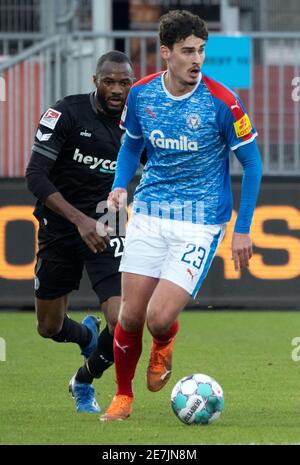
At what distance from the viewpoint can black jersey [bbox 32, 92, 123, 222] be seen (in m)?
8.40

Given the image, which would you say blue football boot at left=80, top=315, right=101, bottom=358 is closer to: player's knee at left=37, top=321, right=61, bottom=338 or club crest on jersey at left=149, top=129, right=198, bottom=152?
player's knee at left=37, top=321, right=61, bottom=338

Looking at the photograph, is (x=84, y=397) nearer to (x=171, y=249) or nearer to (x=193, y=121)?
(x=171, y=249)

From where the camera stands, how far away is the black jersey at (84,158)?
27.6ft

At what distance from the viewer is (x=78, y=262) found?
856cm

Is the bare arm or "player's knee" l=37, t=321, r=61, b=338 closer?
the bare arm

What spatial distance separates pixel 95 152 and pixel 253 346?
336 centimetres

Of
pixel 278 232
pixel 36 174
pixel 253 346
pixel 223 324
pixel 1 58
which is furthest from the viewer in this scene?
pixel 1 58

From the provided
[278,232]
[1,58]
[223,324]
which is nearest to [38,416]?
[223,324]

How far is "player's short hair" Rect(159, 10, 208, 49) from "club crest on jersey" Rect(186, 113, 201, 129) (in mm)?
397

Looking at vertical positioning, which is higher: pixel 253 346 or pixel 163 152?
pixel 163 152

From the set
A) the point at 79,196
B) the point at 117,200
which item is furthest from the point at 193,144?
the point at 79,196

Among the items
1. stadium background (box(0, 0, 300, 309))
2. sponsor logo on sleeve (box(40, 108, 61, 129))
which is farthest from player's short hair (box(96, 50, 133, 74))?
stadium background (box(0, 0, 300, 309))
